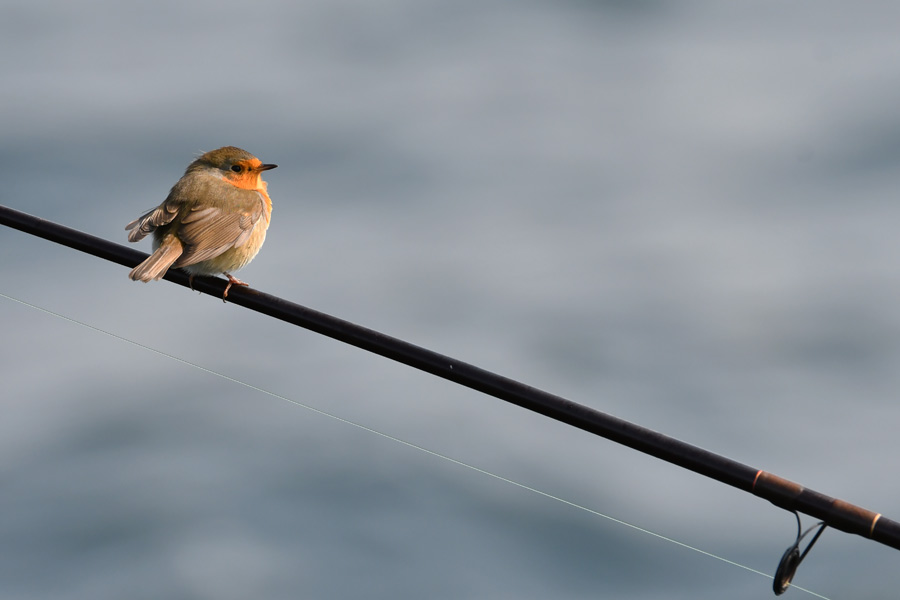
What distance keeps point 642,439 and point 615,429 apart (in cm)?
12

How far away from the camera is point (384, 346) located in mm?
5977

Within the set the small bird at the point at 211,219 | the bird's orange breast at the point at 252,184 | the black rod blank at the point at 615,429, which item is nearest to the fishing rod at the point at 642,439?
the black rod blank at the point at 615,429

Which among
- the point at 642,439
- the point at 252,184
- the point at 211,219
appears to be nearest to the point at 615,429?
the point at 642,439

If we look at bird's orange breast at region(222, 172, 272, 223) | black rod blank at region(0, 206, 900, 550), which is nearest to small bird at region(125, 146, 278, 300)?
bird's orange breast at region(222, 172, 272, 223)

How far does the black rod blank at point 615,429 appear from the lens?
15.9 ft

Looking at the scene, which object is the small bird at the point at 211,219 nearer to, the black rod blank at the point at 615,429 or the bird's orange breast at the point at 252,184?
the bird's orange breast at the point at 252,184

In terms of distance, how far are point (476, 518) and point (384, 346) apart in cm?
12712

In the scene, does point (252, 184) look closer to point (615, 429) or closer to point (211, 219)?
point (211, 219)

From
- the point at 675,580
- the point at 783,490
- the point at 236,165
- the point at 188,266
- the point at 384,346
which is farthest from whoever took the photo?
the point at 675,580

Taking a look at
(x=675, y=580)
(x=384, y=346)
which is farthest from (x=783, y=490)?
(x=675, y=580)

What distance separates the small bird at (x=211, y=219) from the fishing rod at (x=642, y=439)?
3.99 m

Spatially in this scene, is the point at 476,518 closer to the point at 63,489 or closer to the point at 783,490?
the point at 63,489

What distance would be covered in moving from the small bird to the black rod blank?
12.4 ft

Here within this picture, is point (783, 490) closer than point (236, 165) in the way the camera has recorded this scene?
Yes
